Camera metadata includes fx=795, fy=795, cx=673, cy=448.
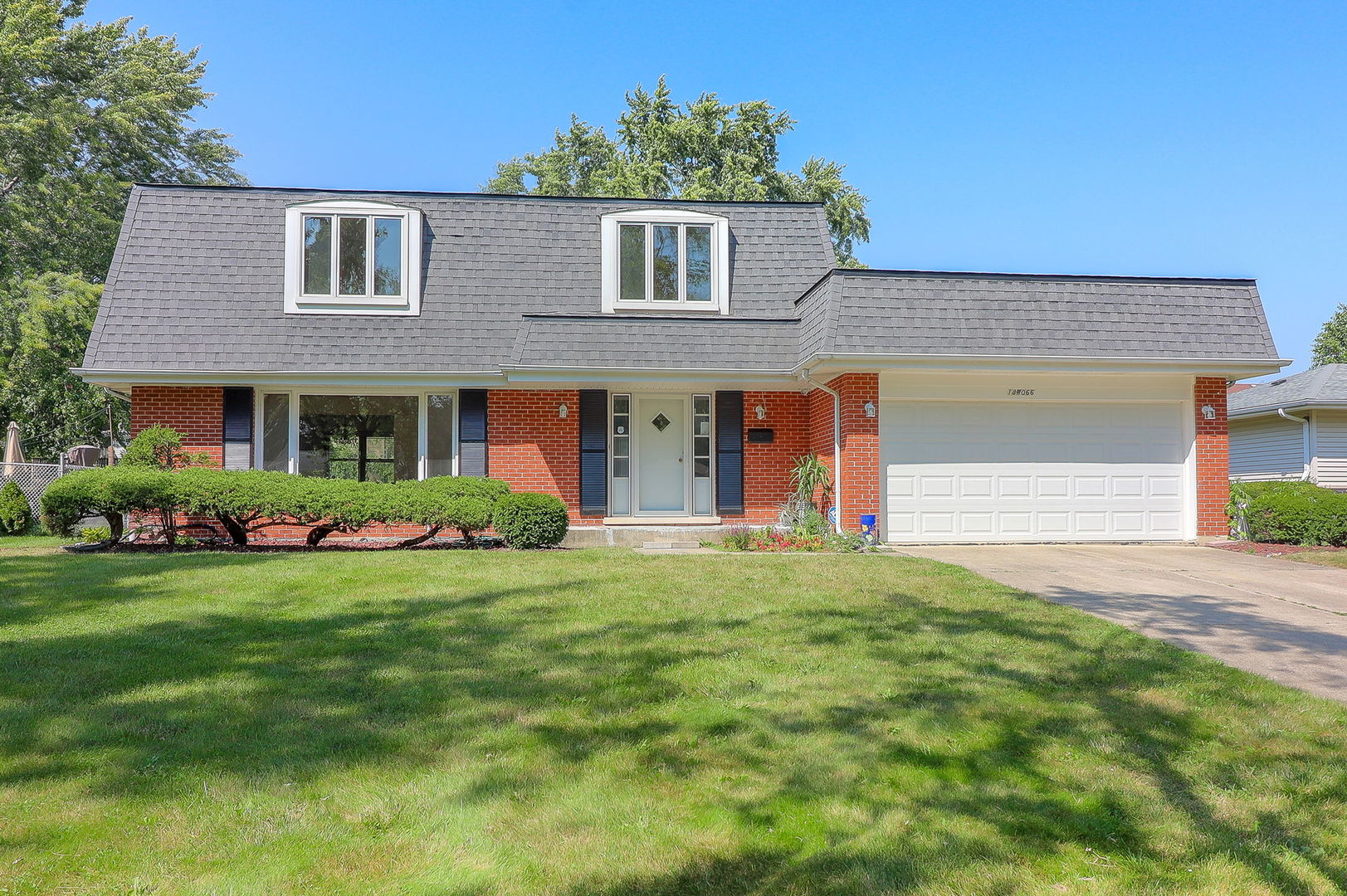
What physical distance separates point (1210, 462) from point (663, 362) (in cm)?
837

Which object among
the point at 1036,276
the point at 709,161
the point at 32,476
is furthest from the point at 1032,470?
the point at 709,161

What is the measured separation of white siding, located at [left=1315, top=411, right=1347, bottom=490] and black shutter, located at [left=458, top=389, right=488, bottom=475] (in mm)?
17424

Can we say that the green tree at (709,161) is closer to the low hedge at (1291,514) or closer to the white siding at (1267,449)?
the white siding at (1267,449)

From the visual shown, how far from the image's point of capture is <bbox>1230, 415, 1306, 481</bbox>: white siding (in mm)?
17719

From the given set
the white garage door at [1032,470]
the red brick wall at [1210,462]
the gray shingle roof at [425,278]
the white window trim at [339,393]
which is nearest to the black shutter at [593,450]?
the gray shingle roof at [425,278]

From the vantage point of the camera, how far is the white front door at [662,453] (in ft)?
44.2

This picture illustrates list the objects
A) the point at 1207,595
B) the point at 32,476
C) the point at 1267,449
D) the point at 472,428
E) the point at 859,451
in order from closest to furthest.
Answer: the point at 1207,595 → the point at 859,451 → the point at 472,428 → the point at 32,476 → the point at 1267,449

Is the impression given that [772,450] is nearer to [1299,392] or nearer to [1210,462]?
[1210,462]

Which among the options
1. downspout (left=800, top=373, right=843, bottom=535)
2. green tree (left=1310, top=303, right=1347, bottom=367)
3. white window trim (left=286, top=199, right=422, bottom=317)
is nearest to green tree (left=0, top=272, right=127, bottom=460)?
white window trim (left=286, top=199, right=422, bottom=317)

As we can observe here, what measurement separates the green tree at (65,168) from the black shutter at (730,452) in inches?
619

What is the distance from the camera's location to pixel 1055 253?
66.6ft

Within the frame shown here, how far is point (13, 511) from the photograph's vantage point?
44.0 feet

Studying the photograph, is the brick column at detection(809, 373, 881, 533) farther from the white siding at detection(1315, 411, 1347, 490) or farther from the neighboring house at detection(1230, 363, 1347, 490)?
the white siding at detection(1315, 411, 1347, 490)

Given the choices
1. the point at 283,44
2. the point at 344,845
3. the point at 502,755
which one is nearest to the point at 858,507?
the point at 502,755
